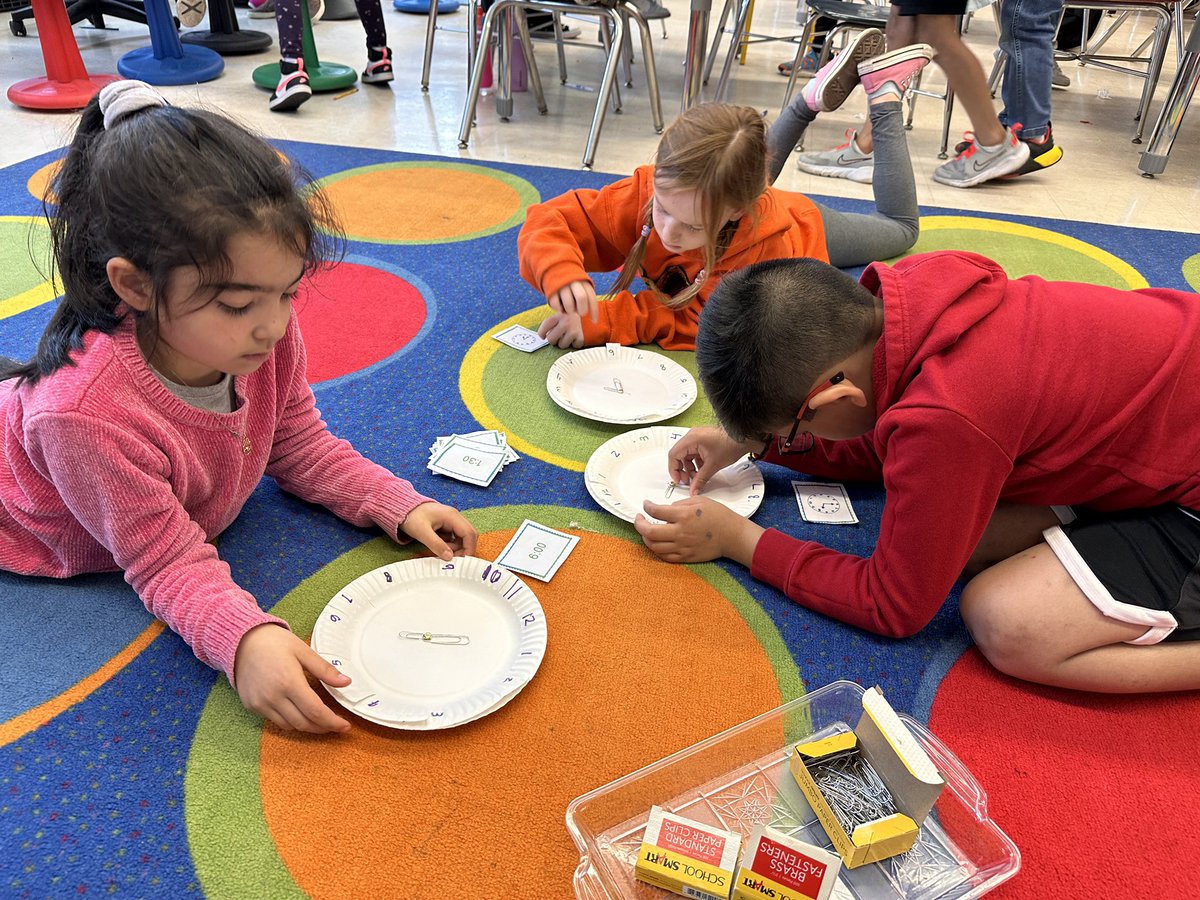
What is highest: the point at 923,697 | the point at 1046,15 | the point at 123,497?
the point at 1046,15

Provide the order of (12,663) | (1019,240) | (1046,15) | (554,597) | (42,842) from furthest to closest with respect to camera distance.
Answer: (1046,15)
(1019,240)
(554,597)
(12,663)
(42,842)

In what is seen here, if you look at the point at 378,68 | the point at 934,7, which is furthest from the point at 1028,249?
the point at 378,68

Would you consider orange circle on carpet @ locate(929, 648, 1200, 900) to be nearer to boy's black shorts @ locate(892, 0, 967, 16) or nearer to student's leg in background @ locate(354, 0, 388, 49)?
boy's black shorts @ locate(892, 0, 967, 16)

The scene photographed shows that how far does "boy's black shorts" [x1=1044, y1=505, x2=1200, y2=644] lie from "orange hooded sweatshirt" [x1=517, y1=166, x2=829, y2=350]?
36.5 inches

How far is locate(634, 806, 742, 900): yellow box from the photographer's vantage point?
2.84 feet

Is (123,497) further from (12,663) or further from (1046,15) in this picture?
(1046,15)

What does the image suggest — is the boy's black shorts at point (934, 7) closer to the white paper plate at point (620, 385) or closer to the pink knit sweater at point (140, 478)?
the white paper plate at point (620, 385)

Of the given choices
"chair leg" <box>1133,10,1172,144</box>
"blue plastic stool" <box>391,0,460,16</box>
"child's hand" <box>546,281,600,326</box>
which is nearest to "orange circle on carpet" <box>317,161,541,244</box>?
"child's hand" <box>546,281,600,326</box>

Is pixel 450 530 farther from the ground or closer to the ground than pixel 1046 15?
closer to the ground

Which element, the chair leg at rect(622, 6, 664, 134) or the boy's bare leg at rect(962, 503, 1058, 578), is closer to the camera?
the boy's bare leg at rect(962, 503, 1058, 578)

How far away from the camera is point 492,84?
3914mm

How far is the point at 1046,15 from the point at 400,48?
3204mm

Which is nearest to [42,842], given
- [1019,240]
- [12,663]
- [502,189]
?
[12,663]

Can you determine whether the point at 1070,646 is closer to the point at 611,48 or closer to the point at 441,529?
the point at 441,529
